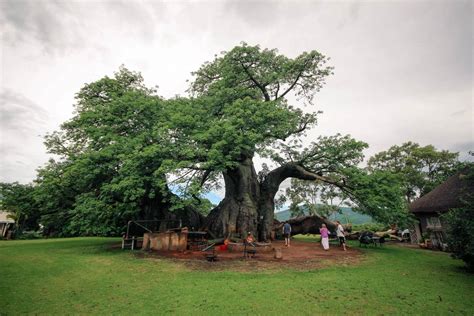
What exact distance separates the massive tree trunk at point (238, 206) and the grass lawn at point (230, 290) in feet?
27.7

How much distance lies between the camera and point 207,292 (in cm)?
772

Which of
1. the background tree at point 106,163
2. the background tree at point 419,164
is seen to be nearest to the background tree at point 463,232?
the background tree at point 106,163

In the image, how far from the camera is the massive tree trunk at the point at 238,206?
19578mm

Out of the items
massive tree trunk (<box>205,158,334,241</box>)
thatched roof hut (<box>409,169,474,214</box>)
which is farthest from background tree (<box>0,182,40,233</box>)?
thatched roof hut (<box>409,169,474,214</box>)

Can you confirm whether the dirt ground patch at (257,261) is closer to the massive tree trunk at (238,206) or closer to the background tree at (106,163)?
the background tree at (106,163)

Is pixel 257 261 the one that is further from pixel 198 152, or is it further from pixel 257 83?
pixel 257 83

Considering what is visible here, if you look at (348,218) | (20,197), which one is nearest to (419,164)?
(348,218)

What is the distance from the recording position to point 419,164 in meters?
34.2

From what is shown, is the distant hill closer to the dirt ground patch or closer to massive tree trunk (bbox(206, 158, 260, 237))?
the dirt ground patch

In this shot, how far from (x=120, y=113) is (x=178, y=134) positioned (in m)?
4.71

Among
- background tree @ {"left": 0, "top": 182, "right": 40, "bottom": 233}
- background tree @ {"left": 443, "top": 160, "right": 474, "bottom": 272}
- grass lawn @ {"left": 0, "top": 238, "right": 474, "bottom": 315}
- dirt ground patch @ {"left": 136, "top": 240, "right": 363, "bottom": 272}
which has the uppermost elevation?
background tree @ {"left": 0, "top": 182, "right": 40, "bottom": 233}

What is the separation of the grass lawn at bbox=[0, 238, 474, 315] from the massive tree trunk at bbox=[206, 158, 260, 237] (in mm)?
8434

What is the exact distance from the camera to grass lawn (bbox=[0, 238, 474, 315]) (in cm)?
643

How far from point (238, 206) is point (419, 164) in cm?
2962
